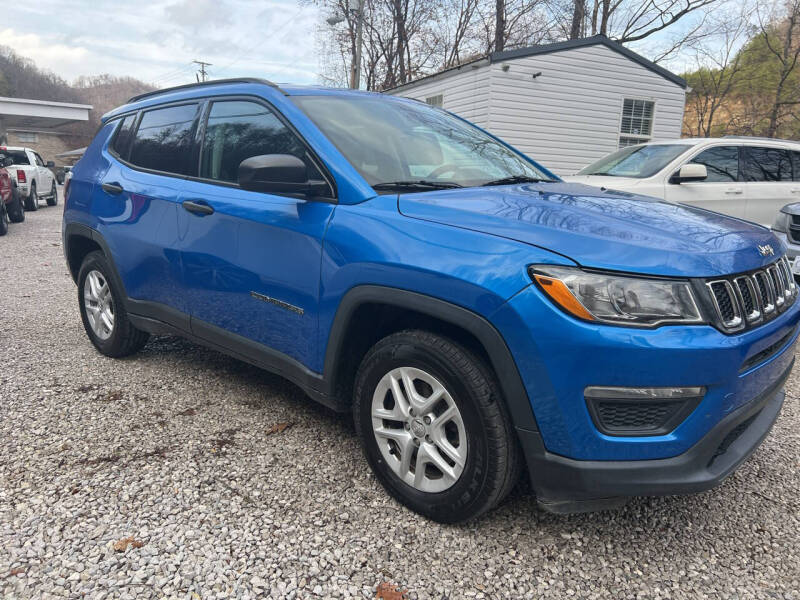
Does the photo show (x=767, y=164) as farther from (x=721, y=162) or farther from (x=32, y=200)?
(x=32, y=200)

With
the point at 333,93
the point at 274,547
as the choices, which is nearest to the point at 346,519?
the point at 274,547

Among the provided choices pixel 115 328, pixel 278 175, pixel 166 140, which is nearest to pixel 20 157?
pixel 115 328

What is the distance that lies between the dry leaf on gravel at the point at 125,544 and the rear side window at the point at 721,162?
653cm

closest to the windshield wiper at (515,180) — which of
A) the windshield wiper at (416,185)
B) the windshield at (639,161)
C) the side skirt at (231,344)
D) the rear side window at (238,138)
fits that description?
the windshield wiper at (416,185)

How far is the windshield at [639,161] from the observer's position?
6.41 meters

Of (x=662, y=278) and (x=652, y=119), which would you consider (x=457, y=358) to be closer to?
(x=662, y=278)

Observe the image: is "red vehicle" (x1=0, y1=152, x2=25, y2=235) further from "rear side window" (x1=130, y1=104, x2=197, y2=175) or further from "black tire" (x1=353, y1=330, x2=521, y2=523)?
"black tire" (x1=353, y1=330, x2=521, y2=523)

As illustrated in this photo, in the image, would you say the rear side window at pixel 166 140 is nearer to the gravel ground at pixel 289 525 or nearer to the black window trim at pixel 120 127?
the black window trim at pixel 120 127

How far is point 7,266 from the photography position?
8281 millimetres

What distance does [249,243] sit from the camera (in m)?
2.80

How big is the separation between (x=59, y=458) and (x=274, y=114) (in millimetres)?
1939

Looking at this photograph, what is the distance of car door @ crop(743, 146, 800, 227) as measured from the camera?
6812 millimetres

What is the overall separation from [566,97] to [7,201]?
506 inches

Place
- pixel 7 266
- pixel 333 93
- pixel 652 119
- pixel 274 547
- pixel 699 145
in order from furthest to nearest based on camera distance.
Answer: pixel 652 119
pixel 7 266
pixel 699 145
pixel 333 93
pixel 274 547
